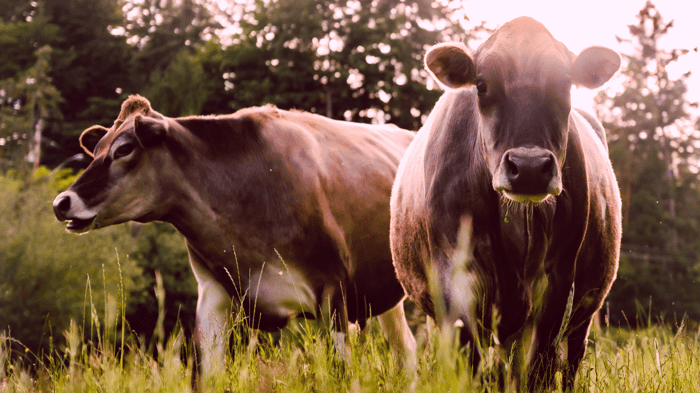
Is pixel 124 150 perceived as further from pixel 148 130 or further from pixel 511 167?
pixel 511 167

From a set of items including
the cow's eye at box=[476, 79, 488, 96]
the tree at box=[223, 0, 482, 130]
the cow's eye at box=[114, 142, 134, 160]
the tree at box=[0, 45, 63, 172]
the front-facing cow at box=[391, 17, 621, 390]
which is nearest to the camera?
the front-facing cow at box=[391, 17, 621, 390]

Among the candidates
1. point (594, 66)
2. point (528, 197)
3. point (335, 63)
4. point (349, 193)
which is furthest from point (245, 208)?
point (335, 63)

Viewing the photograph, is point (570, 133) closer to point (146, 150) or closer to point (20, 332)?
point (146, 150)

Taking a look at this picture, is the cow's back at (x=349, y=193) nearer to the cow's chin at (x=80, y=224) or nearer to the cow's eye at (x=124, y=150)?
the cow's eye at (x=124, y=150)

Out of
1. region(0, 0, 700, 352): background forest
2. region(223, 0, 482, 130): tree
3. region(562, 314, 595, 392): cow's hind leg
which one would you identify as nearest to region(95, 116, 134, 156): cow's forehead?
region(562, 314, 595, 392): cow's hind leg

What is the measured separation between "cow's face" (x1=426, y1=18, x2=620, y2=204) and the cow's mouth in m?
2.67

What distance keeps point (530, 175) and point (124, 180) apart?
301cm

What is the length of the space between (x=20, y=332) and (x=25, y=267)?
6.47 ft

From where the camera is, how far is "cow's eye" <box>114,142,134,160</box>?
4.59 m

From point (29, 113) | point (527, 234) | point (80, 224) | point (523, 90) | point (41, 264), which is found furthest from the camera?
point (29, 113)

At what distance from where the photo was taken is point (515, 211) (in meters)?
3.06

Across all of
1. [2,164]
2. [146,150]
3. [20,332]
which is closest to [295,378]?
[146,150]

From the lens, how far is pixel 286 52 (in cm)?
2516

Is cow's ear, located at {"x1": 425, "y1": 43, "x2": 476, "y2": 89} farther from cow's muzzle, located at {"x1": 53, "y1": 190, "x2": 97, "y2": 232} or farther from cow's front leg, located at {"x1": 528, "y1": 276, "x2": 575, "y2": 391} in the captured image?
cow's muzzle, located at {"x1": 53, "y1": 190, "x2": 97, "y2": 232}
